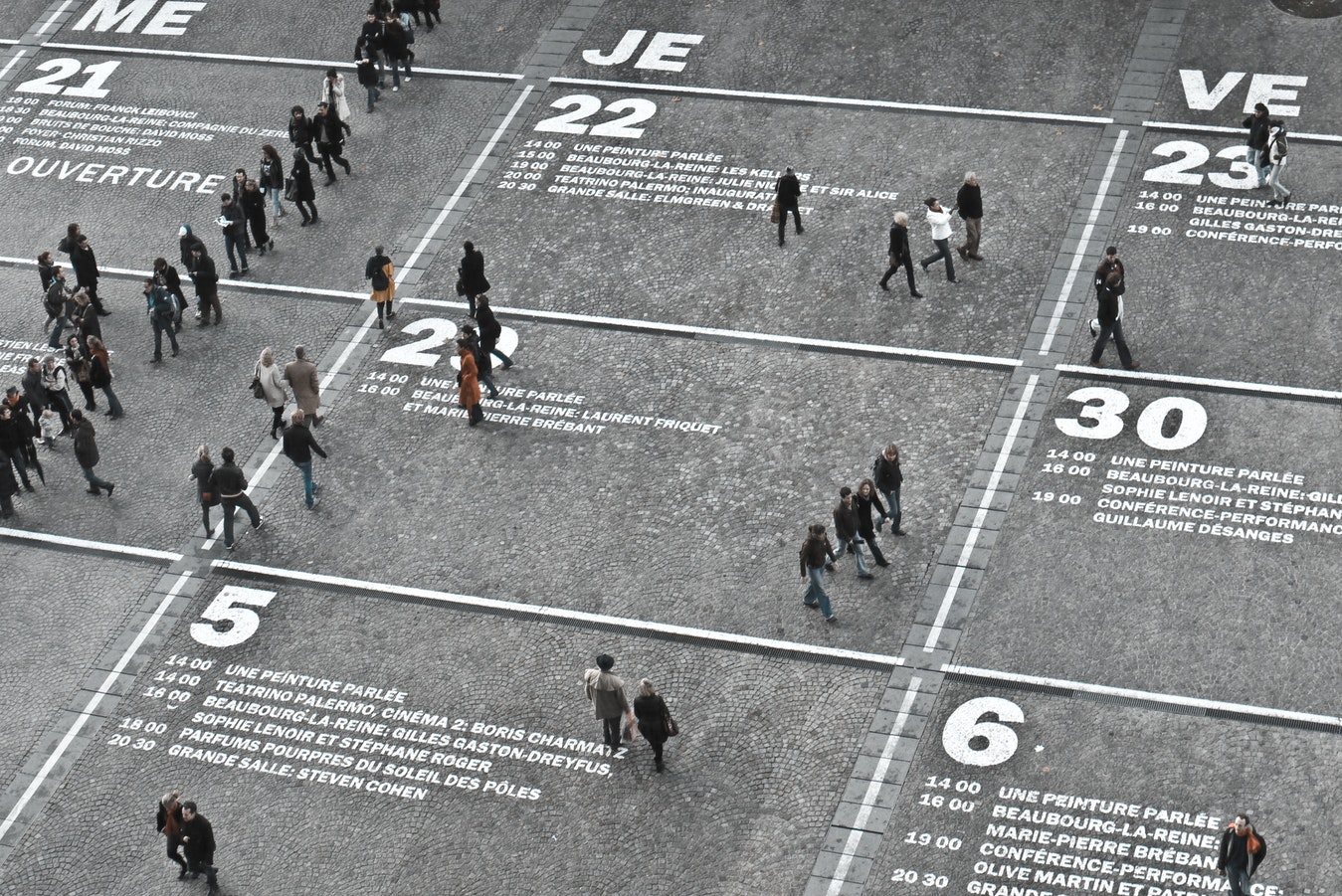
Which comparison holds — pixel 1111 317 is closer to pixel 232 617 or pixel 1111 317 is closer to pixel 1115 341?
pixel 1115 341

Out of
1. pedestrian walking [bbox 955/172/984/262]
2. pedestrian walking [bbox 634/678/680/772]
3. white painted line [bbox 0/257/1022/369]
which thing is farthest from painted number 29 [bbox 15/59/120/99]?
pedestrian walking [bbox 634/678/680/772]

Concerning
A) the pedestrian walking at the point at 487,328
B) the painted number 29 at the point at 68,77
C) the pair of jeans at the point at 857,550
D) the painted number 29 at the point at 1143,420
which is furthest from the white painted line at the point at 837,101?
the pair of jeans at the point at 857,550

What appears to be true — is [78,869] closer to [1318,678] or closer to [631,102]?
[1318,678]

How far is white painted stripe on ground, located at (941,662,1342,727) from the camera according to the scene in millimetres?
26352

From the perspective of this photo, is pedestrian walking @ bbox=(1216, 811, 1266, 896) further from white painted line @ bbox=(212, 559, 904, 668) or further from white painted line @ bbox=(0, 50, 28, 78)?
white painted line @ bbox=(0, 50, 28, 78)

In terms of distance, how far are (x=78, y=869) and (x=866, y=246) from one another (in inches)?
640

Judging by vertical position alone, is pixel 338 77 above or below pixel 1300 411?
above

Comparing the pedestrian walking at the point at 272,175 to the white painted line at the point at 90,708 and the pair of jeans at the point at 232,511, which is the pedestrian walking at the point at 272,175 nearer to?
the pair of jeans at the point at 232,511

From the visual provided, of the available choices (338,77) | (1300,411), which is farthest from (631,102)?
(1300,411)

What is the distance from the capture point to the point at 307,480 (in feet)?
102

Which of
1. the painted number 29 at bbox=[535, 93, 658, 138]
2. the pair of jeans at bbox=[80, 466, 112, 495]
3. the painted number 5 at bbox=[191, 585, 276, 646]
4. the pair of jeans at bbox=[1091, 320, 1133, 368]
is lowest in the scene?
the pair of jeans at bbox=[1091, 320, 1133, 368]

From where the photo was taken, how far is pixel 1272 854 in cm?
2461

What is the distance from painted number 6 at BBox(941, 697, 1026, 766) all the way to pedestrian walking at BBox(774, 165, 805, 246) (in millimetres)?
10991

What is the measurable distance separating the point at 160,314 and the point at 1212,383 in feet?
53.8
